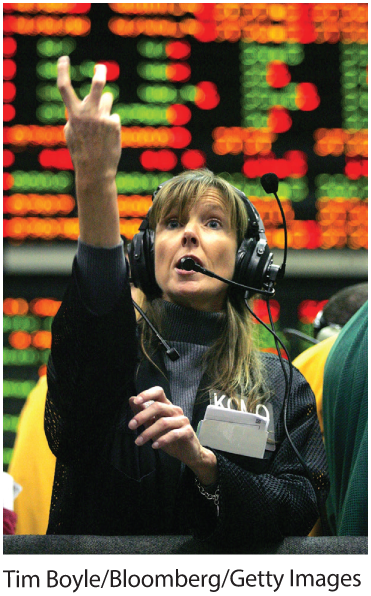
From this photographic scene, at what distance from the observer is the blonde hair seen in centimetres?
111

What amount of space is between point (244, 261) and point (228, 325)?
0.37 ft

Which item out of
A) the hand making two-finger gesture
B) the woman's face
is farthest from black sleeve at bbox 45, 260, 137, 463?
the woman's face

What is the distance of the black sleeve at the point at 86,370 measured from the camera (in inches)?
34.8

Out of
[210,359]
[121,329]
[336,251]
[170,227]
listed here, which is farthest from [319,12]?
[121,329]

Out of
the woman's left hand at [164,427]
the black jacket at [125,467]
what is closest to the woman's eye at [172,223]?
the black jacket at [125,467]

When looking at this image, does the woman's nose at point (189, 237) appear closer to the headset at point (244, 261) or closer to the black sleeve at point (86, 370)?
the headset at point (244, 261)

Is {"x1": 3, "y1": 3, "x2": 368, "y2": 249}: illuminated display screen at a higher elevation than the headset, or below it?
higher

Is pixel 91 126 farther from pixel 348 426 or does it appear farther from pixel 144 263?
pixel 348 426

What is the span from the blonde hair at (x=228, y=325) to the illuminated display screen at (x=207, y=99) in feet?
4.42

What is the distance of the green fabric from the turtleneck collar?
29 centimetres

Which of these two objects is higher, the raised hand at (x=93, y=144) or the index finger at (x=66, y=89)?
the index finger at (x=66, y=89)

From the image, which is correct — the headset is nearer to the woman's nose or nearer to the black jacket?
the woman's nose

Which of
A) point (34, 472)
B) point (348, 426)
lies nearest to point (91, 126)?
point (348, 426)

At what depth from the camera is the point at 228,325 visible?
1198 millimetres
